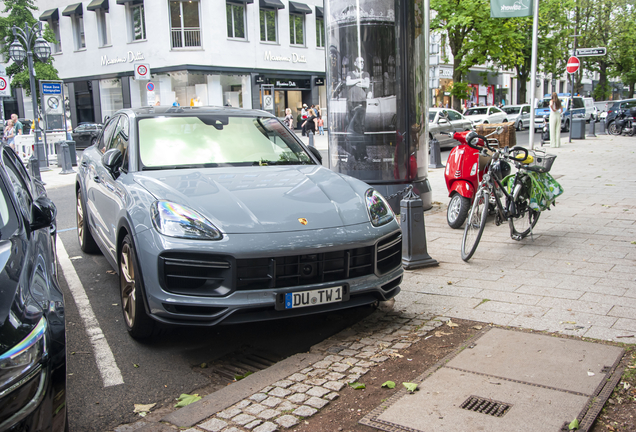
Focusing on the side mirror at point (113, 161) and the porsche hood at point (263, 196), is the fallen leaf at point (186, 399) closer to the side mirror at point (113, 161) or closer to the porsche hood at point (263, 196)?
the porsche hood at point (263, 196)

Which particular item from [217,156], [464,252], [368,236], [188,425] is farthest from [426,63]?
[188,425]

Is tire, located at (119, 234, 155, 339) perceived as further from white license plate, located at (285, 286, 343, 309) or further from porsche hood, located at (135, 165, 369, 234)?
white license plate, located at (285, 286, 343, 309)

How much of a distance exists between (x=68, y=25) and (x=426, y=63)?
118ft

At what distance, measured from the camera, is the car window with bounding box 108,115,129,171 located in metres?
5.07

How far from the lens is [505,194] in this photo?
6.65 m

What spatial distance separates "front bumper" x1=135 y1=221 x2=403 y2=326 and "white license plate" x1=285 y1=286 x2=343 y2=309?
29 millimetres

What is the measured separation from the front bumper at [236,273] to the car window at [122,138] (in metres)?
1.32

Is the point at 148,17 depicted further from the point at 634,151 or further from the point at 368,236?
the point at 368,236

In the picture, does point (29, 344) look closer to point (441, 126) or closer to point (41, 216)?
point (41, 216)

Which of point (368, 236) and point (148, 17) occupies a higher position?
point (148, 17)

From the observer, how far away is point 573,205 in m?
9.32

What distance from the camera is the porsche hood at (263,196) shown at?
3.92 meters

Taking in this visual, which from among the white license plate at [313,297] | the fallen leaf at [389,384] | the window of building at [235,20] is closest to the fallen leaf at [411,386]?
the fallen leaf at [389,384]

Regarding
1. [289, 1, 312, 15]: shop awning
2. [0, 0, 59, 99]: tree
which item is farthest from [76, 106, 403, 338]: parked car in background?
[289, 1, 312, 15]: shop awning
